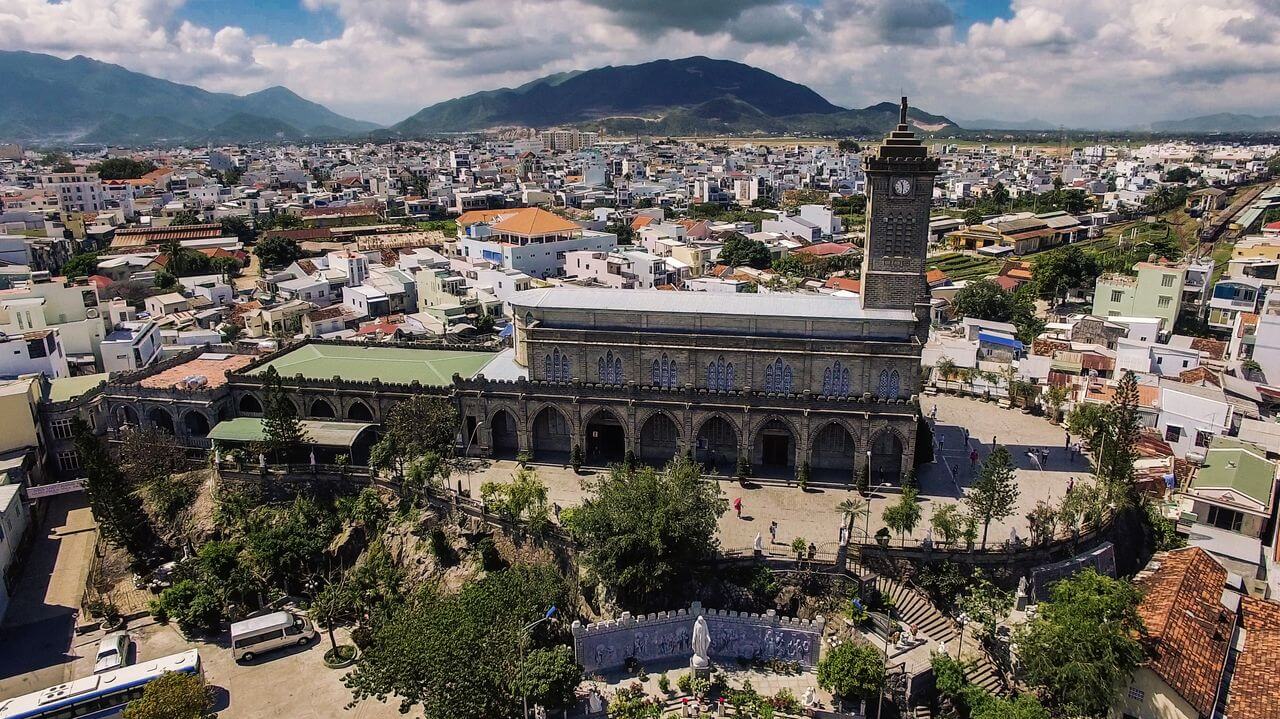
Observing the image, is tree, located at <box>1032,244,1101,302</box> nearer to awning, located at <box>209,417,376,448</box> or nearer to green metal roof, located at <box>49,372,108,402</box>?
awning, located at <box>209,417,376,448</box>

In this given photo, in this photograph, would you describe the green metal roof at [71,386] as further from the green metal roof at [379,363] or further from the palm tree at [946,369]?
the palm tree at [946,369]

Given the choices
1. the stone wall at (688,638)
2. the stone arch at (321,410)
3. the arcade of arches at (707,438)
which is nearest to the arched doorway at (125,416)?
the stone arch at (321,410)

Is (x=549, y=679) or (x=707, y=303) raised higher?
(x=707, y=303)

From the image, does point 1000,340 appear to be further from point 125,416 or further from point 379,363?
point 125,416

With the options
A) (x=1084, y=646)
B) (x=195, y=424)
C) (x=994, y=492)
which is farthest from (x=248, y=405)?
(x=1084, y=646)

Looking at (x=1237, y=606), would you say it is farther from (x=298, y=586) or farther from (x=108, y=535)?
(x=108, y=535)

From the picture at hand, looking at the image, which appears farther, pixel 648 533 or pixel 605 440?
pixel 605 440

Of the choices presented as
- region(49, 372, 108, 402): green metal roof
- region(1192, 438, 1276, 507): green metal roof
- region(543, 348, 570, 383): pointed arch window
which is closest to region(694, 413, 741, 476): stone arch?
region(543, 348, 570, 383): pointed arch window

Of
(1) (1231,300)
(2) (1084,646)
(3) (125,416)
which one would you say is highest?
(1) (1231,300)
